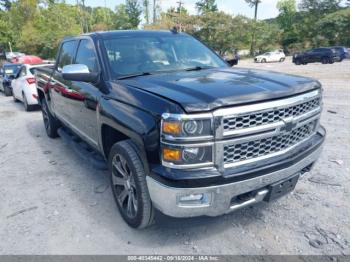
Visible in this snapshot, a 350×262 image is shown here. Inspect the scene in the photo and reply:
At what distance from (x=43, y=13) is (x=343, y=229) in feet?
162

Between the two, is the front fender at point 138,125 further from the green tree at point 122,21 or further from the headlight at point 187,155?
the green tree at point 122,21

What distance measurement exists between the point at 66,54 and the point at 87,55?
4.13ft

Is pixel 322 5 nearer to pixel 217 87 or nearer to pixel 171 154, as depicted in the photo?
pixel 217 87

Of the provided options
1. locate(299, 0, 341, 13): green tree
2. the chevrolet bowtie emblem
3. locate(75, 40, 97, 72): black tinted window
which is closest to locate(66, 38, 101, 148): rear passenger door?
locate(75, 40, 97, 72): black tinted window

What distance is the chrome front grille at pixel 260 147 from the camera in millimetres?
2439

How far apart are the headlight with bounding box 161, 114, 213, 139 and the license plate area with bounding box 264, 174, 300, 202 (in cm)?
81

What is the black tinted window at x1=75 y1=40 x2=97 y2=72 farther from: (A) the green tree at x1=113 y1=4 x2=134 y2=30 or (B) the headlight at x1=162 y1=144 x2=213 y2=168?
(A) the green tree at x1=113 y1=4 x2=134 y2=30

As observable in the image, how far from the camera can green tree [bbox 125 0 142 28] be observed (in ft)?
199

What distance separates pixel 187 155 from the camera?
232 centimetres

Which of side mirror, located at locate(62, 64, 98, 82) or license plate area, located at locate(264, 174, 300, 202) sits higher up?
side mirror, located at locate(62, 64, 98, 82)

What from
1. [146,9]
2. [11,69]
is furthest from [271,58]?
[146,9]

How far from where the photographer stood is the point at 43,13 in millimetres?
A: 44281

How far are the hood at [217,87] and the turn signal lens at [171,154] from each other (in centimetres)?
32

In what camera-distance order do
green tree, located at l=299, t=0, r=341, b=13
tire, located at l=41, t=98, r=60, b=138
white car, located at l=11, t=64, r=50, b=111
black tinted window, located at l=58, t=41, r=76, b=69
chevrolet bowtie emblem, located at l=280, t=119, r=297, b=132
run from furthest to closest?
green tree, located at l=299, t=0, r=341, b=13, white car, located at l=11, t=64, r=50, b=111, tire, located at l=41, t=98, r=60, b=138, black tinted window, located at l=58, t=41, r=76, b=69, chevrolet bowtie emblem, located at l=280, t=119, r=297, b=132
